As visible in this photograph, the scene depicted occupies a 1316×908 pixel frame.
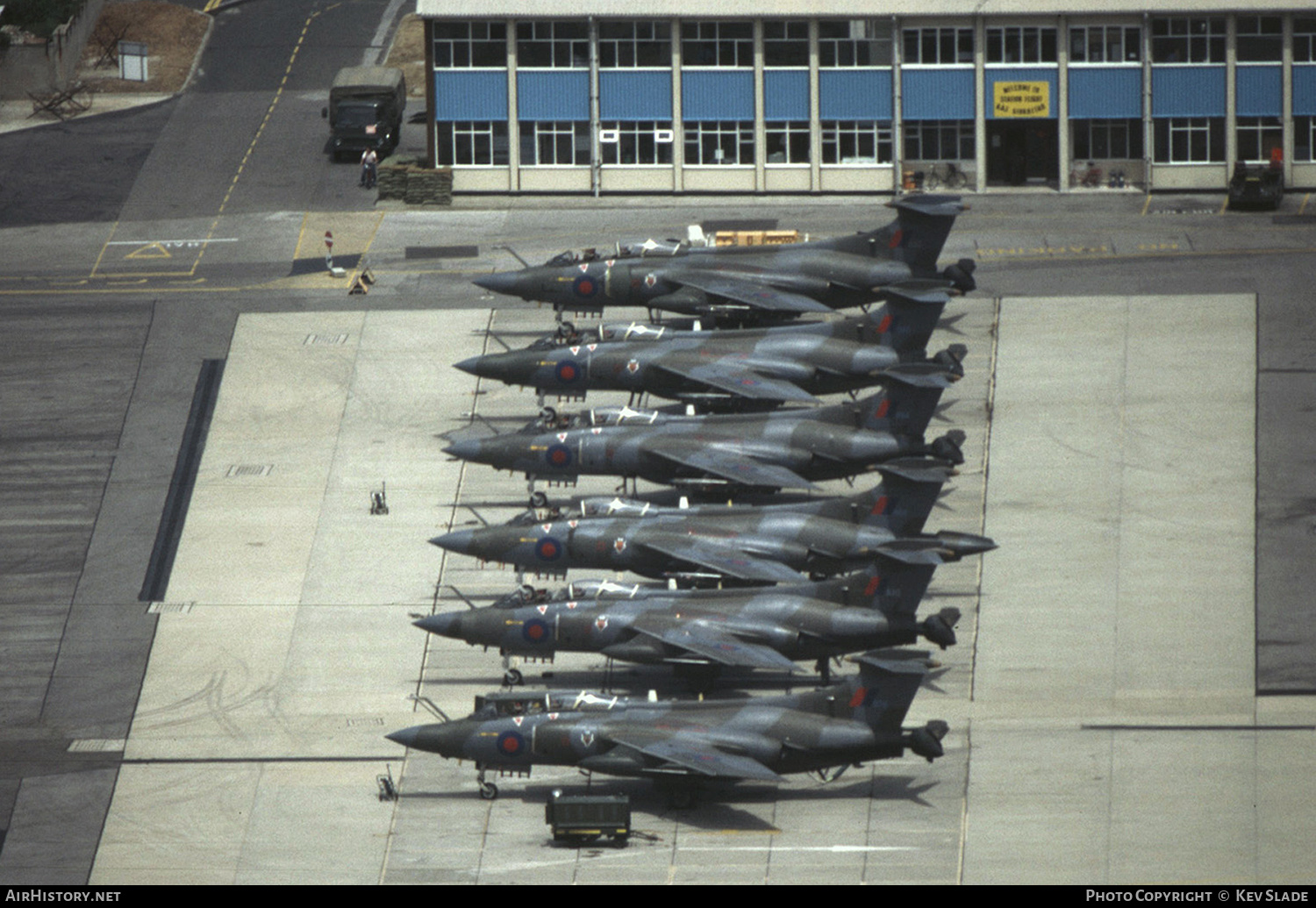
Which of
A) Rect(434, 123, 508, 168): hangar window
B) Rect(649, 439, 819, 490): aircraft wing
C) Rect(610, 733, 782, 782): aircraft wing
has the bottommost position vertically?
Rect(610, 733, 782, 782): aircraft wing

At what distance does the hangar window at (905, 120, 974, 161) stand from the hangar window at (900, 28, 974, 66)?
121 inches

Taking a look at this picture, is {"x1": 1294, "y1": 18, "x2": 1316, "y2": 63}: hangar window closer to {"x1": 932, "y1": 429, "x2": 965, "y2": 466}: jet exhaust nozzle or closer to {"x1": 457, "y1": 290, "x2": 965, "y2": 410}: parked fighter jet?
{"x1": 457, "y1": 290, "x2": 965, "y2": 410}: parked fighter jet

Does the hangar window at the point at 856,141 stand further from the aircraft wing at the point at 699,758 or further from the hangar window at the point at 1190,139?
the aircraft wing at the point at 699,758

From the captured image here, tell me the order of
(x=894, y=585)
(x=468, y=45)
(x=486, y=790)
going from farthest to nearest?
(x=468, y=45) < (x=894, y=585) < (x=486, y=790)

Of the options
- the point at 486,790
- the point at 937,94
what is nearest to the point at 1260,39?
the point at 937,94

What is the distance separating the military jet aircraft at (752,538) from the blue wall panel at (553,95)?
43376 millimetres

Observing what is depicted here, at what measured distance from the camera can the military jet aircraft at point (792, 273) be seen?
9388 cm

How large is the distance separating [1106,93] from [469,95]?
3309 cm

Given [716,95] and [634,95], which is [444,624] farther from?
[716,95]

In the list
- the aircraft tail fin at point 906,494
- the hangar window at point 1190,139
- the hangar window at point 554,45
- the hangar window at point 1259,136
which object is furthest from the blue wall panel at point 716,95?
the aircraft tail fin at point 906,494

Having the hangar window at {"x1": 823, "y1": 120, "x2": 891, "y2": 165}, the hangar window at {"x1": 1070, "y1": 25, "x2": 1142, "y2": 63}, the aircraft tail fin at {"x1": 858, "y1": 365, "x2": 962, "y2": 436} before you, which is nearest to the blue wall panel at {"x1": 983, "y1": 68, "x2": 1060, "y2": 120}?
the hangar window at {"x1": 1070, "y1": 25, "x2": 1142, "y2": 63}

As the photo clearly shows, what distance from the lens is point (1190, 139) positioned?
11550 cm

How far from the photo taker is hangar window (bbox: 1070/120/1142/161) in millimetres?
115562

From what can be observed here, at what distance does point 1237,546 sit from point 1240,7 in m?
41.9
